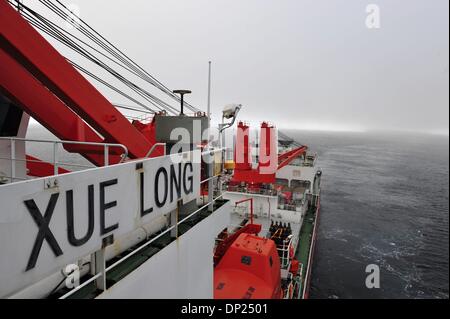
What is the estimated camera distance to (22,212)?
229cm

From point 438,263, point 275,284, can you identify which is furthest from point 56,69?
point 438,263

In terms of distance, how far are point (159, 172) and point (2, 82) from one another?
345cm

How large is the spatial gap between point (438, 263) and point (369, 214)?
502 inches

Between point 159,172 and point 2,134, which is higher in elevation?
point 2,134
